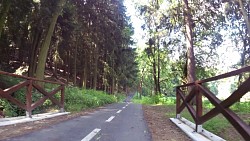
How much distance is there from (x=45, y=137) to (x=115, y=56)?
2717cm

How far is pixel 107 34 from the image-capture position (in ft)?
77.2

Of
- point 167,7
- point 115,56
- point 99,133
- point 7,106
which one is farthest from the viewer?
point 115,56

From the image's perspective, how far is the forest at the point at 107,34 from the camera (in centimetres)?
1716

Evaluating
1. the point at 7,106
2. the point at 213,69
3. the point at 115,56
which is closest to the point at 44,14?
the point at 7,106

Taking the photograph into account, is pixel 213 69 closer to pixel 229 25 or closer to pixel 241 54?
pixel 241 54

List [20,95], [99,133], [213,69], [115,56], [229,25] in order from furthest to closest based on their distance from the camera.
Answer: [213,69] < [115,56] < [229,25] < [20,95] < [99,133]

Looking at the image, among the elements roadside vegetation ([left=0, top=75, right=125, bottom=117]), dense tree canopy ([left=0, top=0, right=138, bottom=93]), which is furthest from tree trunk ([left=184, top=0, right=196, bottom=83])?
roadside vegetation ([left=0, top=75, right=125, bottom=117])

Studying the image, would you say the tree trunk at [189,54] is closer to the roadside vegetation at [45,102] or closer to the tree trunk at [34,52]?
the roadside vegetation at [45,102]

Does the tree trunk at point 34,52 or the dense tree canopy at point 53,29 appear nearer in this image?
the dense tree canopy at point 53,29

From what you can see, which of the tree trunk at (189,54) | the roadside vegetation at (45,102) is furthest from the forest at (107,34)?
the roadside vegetation at (45,102)

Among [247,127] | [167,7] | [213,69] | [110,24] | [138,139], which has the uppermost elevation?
[167,7]

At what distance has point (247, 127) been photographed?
4.45 meters

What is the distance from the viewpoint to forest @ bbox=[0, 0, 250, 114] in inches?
675

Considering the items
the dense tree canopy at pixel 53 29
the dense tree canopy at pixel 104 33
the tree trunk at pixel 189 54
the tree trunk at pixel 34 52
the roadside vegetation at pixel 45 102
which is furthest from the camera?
the tree trunk at pixel 34 52
